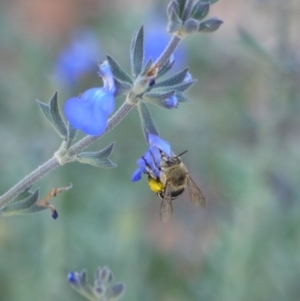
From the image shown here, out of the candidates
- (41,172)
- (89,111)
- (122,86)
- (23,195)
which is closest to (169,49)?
(122,86)

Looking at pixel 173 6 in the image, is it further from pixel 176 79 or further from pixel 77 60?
pixel 77 60

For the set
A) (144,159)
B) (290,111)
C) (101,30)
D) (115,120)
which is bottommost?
(115,120)

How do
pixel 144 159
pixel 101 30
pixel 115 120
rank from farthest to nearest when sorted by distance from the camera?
pixel 101 30 → pixel 144 159 → pixel 115 120

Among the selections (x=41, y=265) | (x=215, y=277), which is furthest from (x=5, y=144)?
(x=215, y=277)

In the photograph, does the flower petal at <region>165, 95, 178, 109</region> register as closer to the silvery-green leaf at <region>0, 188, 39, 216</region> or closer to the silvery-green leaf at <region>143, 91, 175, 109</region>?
the silvery-green leaf at <region>143, 91, 175, 109</region>

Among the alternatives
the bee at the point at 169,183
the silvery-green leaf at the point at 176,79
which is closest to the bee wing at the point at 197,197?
the bee at the point at 169,183

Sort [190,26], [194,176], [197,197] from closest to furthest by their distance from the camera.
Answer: [190,26], [197,197], [194,176]

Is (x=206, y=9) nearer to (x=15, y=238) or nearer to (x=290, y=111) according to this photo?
(x=290, y=111)
